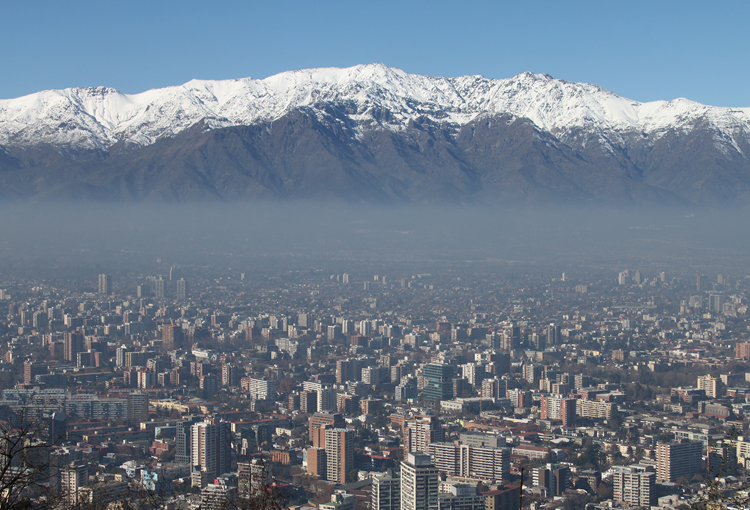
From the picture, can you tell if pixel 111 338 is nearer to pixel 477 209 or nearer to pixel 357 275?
pixel 357 275

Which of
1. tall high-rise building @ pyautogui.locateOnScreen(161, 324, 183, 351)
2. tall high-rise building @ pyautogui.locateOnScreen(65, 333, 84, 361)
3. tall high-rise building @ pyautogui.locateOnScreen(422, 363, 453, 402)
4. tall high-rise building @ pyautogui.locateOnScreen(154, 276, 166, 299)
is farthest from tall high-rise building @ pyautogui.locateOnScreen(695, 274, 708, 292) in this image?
tall high-rise building @ pyautogui.locateOnScreen(65, 333, 84, 361)

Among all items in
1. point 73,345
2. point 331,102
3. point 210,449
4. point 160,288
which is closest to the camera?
point 210,449

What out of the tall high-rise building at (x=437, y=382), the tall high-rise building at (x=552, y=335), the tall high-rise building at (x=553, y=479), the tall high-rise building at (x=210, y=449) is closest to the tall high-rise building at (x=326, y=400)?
the tall high-rise building at (x=437, y=382)

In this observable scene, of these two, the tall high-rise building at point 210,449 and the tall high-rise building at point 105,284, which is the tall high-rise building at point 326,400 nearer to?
the tall high-rise building at point 210,449

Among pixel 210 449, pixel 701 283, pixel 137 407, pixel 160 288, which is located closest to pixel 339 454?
pixel 210 449

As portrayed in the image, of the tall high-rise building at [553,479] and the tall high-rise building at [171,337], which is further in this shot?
the tall high-rise building at [171,337]

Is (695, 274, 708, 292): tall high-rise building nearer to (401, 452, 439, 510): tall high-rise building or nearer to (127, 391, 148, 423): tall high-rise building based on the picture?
(127, 391, 148, 423): tall high-rise building

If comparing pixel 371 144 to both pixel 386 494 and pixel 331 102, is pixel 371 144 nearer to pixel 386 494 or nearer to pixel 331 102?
pixel 331 102

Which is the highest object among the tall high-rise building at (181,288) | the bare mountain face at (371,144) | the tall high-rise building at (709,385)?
the bare mountain face at (371,144)
